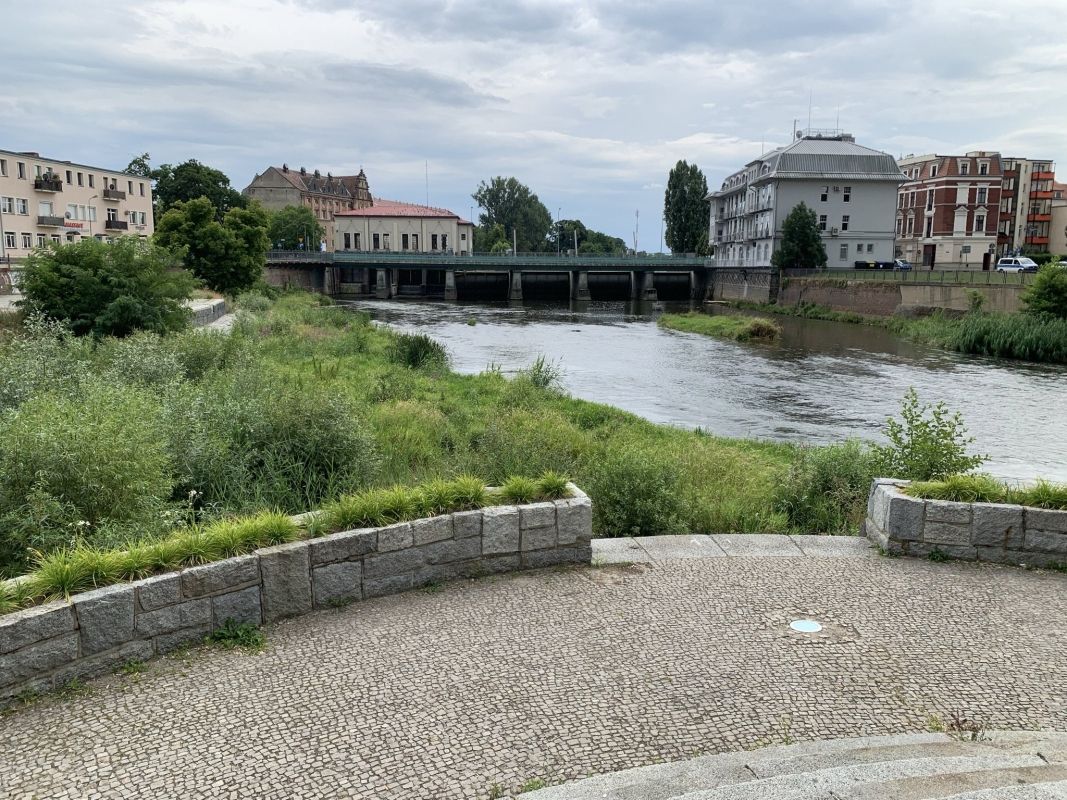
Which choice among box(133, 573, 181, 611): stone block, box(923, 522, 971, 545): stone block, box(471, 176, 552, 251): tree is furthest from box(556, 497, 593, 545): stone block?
box(471, 176, 552, 251): tree

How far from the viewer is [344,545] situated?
19.3ft

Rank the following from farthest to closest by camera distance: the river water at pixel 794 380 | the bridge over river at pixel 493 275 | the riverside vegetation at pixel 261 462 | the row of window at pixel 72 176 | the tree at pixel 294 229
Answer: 1. the tree at pixel 294 229
2. the bridge over river at pixel 493 275
3. the row of window at pixel 72 176
4. the river water at pixel 794 380
5. the riverside vegetation at pixel 261 462

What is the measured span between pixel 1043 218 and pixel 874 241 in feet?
125

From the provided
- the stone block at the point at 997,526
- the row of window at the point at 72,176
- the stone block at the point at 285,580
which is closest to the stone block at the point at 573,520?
the stone block at the point at 285,580

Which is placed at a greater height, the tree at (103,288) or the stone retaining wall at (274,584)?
the tree at (103,288)

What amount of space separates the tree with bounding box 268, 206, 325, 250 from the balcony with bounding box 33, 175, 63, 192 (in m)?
40.2

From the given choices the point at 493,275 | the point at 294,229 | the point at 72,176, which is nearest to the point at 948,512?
the point at 72,176

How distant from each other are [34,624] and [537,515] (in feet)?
11.3

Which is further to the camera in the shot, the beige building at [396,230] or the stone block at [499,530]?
the beige building at [396,230]

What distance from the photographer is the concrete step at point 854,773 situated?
3830mm

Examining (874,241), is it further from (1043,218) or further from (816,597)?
(816,597)

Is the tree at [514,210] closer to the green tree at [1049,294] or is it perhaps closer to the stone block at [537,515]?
the green tree at [1049,294]

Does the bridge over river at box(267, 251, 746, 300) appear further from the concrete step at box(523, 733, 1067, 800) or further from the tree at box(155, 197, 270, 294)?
the concrete step at box(523, 733, 1067, 800)

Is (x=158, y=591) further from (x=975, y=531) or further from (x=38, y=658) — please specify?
(x=975, y=531)
